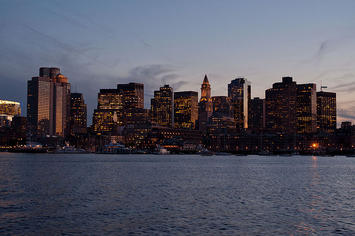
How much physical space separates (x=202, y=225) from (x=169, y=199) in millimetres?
17864

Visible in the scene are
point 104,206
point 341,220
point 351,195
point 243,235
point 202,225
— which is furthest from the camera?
point 351,195

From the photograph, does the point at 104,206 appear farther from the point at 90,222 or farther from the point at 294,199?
the point at 294,199

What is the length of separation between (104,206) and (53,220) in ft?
30.9

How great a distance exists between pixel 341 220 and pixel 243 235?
12.8 metres

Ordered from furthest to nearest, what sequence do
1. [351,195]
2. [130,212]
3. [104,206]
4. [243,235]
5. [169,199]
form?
[351,195]
[169,199]
[104,206]
[130,212]
[243,235]

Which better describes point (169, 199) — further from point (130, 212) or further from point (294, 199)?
point (294, 199)

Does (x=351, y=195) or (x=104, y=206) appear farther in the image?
(x=351, y=195)

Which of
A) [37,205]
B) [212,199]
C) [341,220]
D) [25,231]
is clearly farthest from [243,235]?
[37,205]

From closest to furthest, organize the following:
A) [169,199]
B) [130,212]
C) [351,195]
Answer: [130,212] < [169,199] < [351,195]

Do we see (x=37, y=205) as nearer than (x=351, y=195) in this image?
Yes

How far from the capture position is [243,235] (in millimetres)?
36844

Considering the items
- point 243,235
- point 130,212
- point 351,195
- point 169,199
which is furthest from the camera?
point 351,195

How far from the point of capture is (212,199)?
58.7 meters

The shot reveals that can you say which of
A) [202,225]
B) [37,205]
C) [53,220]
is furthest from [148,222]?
[37,205]
